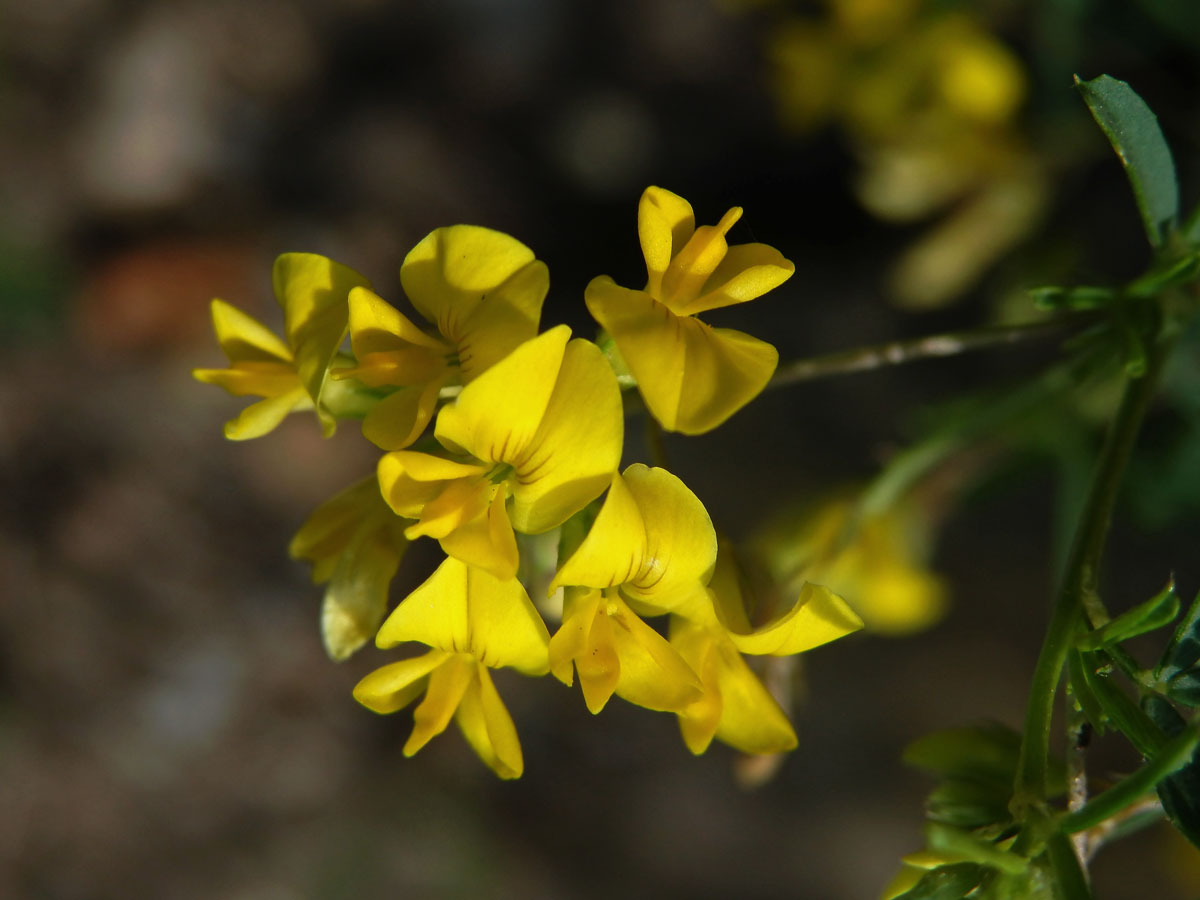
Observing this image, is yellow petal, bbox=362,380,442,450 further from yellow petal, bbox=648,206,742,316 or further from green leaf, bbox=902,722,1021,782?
green leaf, bbox=902,722,1021,782

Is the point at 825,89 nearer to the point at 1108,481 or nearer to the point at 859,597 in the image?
Answer: the point at 859,597

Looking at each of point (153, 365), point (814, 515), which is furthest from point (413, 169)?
point (814, 515)

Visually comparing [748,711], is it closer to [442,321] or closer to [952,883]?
[952,883]

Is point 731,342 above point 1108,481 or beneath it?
above

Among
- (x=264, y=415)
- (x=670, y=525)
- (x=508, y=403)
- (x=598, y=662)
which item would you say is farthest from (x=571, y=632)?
(x=264, y=415)

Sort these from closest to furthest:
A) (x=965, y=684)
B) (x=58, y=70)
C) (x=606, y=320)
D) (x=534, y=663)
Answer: (x=606, y=320), (x=534, y=663), (x=965, y=684), (x=58, y=70)

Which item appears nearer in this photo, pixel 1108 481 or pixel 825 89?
pixel 1108 481

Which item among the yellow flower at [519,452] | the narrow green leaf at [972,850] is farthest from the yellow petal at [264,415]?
the narrow green leaf at [972,850]

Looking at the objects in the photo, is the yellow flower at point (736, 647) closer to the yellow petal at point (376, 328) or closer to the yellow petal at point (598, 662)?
the yellow petal at point (598, 662)

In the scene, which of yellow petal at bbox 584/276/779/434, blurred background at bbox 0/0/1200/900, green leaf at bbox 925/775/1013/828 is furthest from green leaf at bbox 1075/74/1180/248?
blurred background at bbox 0/0/1200/900
